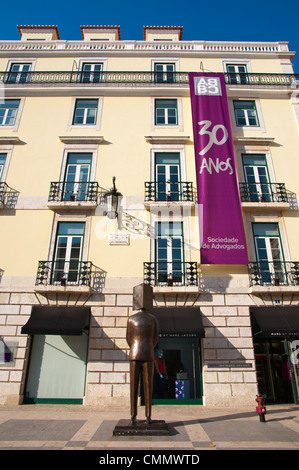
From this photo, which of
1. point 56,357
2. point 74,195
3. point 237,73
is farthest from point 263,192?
point 56,357

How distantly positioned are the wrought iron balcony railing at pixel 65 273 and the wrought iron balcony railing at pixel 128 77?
1040 centimetres

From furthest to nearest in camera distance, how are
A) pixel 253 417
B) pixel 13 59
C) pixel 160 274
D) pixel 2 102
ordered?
pixel 13 59 < pixel 2 102 < pixel 160 274 < pixel 253 417

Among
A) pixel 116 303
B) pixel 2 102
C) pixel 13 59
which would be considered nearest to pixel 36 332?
pixel 116 303

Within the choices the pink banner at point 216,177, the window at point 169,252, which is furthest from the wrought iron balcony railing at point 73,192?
the pink banner at point 216,177

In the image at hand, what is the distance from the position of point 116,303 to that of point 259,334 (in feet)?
18.0

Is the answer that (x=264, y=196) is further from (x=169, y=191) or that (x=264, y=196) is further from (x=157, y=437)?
(x=157, y=437)

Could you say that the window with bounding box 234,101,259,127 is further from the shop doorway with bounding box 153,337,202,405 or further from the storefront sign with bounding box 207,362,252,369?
the storefront sign with bounding box 207,362,252,369

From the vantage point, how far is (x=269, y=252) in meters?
12.4

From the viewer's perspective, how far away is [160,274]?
465 inches

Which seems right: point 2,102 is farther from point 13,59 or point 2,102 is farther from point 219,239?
point 219,239

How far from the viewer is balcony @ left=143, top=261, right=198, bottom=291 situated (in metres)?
11.5

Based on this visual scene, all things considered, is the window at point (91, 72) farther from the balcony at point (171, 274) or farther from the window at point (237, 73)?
the balcony at point (171, 274)

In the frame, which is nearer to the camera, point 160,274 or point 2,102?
point 160,274

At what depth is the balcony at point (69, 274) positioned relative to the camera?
1152 cm
